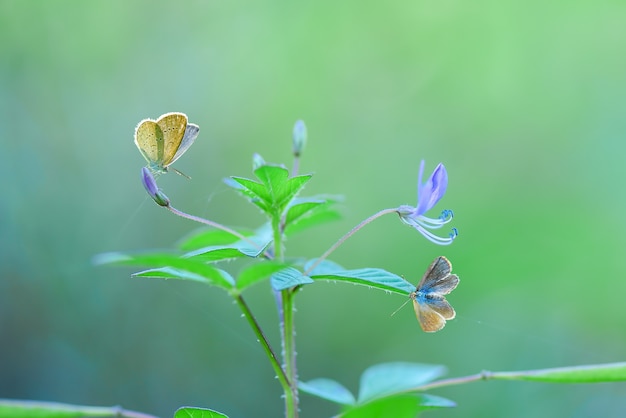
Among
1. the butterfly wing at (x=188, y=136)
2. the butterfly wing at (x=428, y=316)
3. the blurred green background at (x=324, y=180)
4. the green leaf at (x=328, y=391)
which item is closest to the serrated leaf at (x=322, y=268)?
the butterfly wing at (x=428, y=316)

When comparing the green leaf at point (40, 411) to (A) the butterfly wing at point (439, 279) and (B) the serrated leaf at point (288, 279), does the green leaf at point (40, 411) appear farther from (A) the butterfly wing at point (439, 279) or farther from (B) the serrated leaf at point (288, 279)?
(A) the butterfly wing at point (439, 279)

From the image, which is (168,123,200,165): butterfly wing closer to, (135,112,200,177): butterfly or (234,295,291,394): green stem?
(135,112,200,177): butterfly

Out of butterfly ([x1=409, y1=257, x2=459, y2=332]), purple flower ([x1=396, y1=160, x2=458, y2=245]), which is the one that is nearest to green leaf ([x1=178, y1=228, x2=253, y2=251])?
purple flower ([x1=396, y1=160, x2=458, y2=245])

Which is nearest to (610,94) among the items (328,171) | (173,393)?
(328,171)

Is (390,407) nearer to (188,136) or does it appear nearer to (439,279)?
(439,279)

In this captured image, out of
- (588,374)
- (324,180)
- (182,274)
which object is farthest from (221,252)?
(324,180)

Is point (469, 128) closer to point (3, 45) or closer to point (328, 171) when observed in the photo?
point (328, 171)
